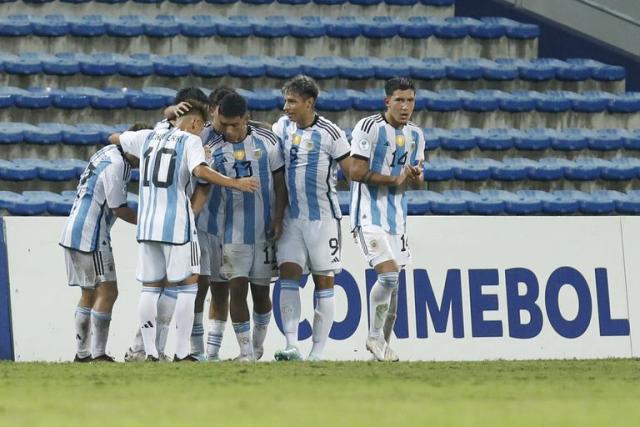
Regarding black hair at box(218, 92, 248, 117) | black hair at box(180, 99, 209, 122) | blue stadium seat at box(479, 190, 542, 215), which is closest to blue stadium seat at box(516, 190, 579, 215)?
blue stadium seat at box(479, 190, 542, 215)

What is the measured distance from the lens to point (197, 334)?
10.4 m

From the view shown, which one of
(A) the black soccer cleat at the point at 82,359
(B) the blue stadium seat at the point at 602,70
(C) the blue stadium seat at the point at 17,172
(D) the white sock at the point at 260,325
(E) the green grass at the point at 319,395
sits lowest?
(E) the green grass at the point at 319,395

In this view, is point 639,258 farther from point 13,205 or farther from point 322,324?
point 13,205

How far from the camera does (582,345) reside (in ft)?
39.8

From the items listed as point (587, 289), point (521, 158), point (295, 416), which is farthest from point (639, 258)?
point (295, 416)

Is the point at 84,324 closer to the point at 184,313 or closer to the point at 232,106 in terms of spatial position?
the point at 184,313

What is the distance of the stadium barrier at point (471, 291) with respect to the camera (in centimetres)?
1116

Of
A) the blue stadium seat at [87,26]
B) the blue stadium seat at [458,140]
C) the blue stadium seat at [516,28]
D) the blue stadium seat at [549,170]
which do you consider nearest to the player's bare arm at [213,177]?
the blue stadium seat at [458,140]

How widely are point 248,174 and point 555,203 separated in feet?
16.8

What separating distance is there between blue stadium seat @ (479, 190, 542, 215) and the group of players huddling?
3.95 metres

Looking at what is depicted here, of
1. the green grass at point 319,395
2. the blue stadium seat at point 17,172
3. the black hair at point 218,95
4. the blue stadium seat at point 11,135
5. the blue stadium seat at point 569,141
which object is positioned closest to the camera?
the green grass at point 319,395

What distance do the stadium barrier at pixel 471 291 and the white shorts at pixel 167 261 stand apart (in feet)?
6.04

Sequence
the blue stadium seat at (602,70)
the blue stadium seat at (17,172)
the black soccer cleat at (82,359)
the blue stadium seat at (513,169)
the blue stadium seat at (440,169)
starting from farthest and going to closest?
the blue stadium seat at (602,70), the blue stadium seat at (513,169), the blue stadium seat at (440,169), the blue stadium seat at (17,172), the black soccer cleat at (82,359)

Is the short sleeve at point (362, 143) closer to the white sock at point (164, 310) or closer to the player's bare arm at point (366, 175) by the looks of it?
the player's bare arm at point (366, 175)
